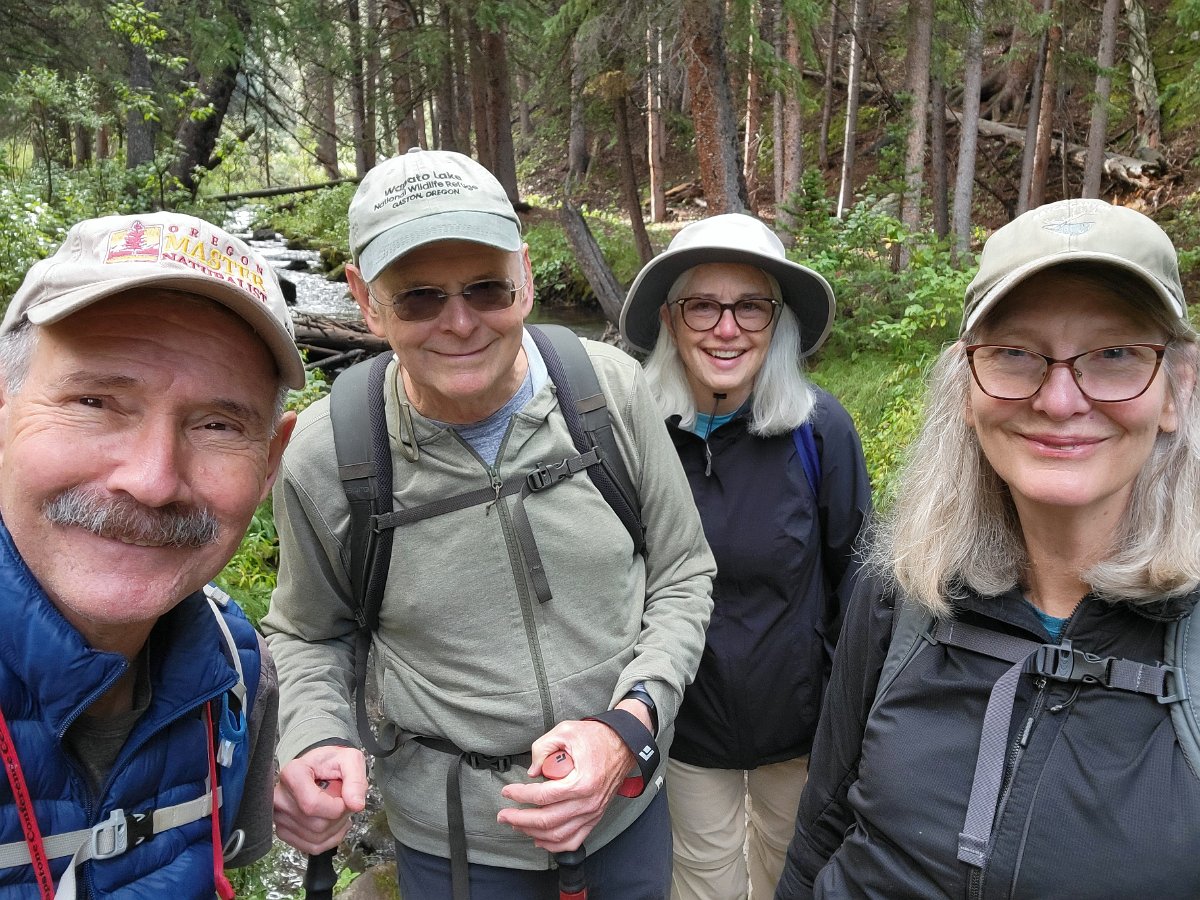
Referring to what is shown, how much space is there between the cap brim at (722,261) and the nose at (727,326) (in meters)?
0.17

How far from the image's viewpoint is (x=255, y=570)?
198 inches

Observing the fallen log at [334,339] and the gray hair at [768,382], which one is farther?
the fallen log at [334,339]

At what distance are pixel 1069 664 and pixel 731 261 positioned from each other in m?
1.64

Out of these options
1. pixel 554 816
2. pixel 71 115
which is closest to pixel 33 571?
pixel 554 816

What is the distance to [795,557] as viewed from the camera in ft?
8.25

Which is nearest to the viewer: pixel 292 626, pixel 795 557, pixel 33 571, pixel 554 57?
pixel 33 571

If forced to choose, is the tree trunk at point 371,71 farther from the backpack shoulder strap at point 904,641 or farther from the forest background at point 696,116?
the backpack shoulder strap at point 904,641

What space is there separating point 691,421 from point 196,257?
5.46 ft

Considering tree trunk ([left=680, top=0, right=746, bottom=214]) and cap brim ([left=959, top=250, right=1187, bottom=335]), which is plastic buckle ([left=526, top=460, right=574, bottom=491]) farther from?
tree trunk ([left=680, top=0, right=746, bottom=214])

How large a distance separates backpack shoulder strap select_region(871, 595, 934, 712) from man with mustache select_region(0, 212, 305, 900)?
1226mm

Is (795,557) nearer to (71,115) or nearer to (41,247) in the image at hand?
(41,247)

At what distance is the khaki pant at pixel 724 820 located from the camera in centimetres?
273

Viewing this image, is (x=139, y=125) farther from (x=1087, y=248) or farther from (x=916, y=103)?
(x=1087, y=248)

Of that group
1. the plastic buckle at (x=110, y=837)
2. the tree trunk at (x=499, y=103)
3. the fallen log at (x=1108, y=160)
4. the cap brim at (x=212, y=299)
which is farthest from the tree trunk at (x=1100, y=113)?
the plastic buckle at (x=110, y=837)
